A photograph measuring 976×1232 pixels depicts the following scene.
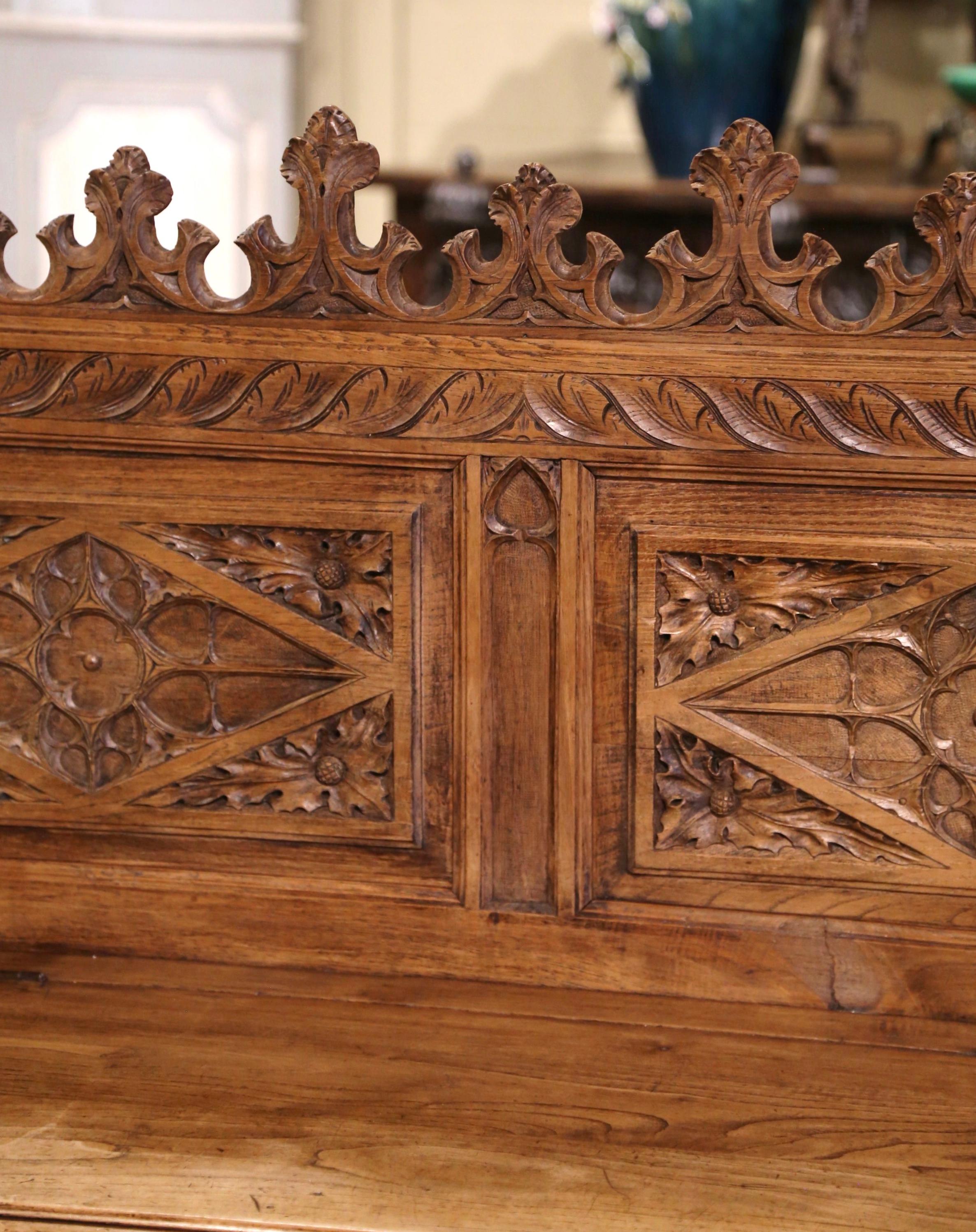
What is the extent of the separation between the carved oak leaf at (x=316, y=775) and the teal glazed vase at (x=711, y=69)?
6.14 feet

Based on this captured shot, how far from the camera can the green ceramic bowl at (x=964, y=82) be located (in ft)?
7.90

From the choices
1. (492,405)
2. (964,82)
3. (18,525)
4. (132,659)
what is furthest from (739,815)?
(964,82)

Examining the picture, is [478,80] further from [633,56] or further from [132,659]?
[132,659]

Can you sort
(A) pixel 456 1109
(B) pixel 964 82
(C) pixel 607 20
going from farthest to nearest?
(C) pixel 607 20, (B) pixel 964 82, (A) pixel 456 1109

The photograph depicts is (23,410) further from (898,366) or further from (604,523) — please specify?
(898,366)

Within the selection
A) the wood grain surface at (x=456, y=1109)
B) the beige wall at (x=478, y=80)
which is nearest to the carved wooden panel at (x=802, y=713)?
the wood grain surface at (x=456, y=1109)

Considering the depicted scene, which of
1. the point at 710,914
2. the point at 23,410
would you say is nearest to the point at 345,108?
the point at 23,410

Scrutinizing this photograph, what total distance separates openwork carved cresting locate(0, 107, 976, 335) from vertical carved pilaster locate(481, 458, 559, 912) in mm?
128

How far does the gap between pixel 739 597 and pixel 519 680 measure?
0.55 ft

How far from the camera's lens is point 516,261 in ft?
3.10

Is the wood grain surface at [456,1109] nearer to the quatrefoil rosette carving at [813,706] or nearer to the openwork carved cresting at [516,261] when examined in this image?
the quatrefoil rosette carving at [813,706]

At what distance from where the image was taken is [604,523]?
99cm

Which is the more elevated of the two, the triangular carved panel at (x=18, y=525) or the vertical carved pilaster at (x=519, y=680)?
the triangular carved panel at (x=18, y=525)

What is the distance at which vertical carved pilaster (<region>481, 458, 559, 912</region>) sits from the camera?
1.00m
